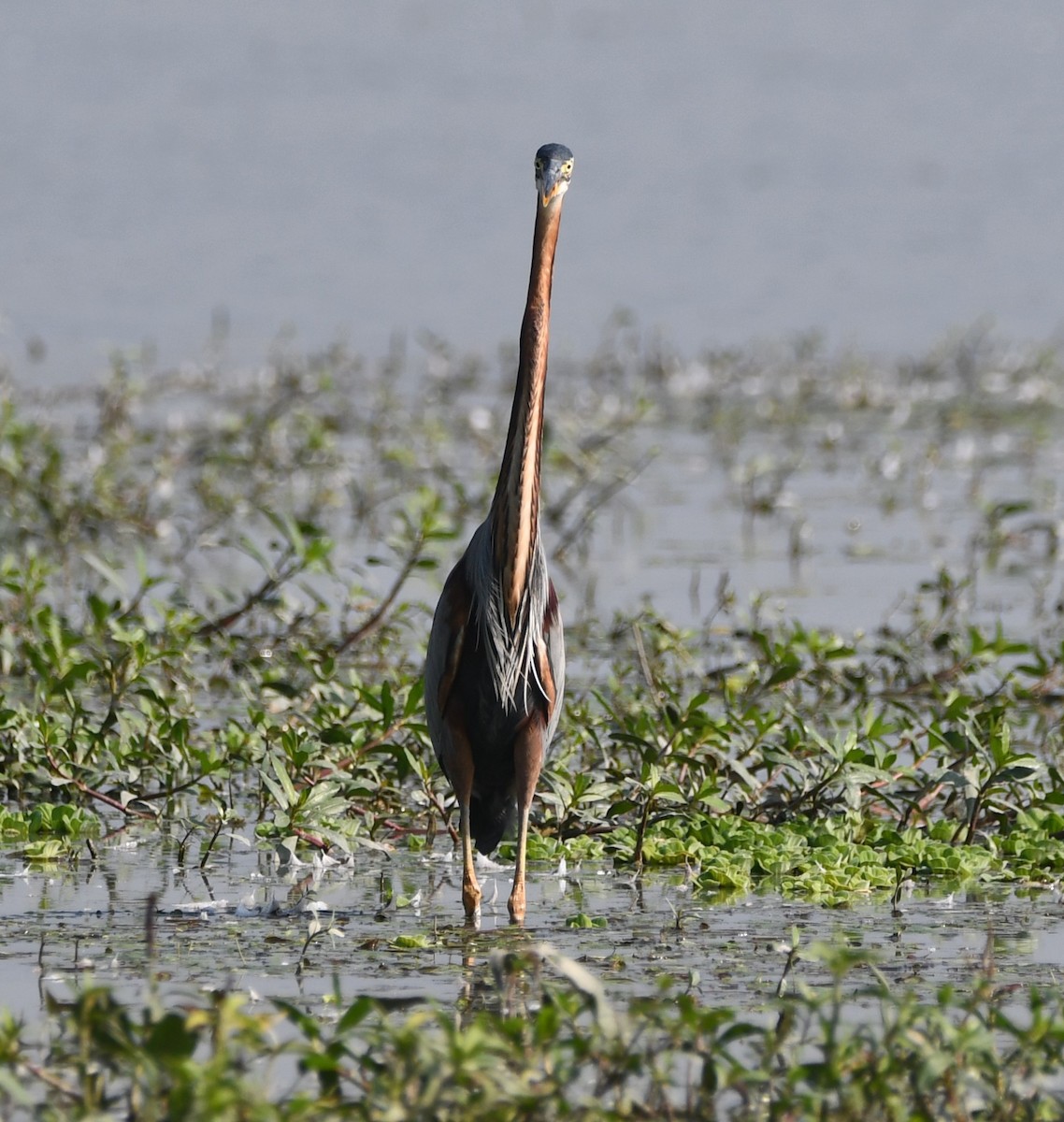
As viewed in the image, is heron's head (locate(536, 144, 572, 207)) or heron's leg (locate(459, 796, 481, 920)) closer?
heron's leg (locate(459, 796, 481, 920))

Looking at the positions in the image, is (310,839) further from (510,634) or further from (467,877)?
(510,634)

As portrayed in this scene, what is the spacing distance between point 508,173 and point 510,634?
22198mm

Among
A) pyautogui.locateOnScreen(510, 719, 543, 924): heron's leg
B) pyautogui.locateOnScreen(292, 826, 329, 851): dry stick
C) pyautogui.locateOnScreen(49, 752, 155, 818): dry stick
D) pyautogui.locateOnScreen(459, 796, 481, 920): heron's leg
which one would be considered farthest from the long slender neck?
pyautogui.locateOnScreen(49, 752, 155, 818): dry stick

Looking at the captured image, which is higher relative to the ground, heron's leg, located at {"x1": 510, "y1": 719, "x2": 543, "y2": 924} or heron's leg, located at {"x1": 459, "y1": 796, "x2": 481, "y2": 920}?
heron's leg, located at {"x1": 510, "y1": 719, "x2": 543, "y2": 924}

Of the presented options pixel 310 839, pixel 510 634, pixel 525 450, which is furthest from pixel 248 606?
pixel 525 450

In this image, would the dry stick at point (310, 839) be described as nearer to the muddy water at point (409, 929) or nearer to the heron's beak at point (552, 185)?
the muddy water at point (409, 929)

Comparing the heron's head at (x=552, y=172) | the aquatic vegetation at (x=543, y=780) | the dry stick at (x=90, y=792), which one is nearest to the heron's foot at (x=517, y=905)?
the aquatic vegetation at (x=543, y=780)

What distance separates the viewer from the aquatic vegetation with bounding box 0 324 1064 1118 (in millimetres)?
3469

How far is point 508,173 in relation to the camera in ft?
88.8

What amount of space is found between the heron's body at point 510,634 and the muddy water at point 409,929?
0.31 meters

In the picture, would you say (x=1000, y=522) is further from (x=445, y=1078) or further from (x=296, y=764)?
(x=445, y=1078)

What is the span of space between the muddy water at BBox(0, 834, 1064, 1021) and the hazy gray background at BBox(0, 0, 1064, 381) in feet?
36.9

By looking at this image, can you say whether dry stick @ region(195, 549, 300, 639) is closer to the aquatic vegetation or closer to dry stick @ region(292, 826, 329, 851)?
the aquatic vegetation

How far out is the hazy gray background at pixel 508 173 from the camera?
70.0ft
